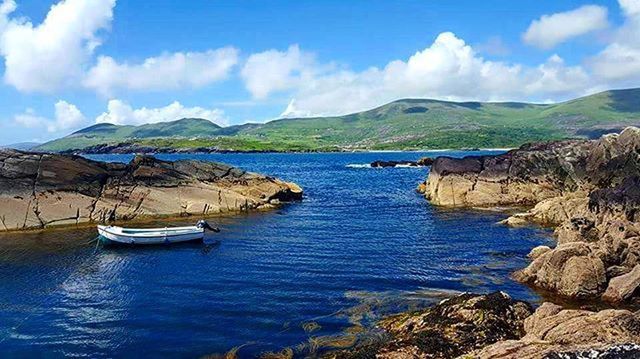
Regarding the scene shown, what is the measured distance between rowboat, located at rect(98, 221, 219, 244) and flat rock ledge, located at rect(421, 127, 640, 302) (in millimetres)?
32428

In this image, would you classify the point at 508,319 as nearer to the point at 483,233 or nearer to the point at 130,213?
the point at 483,233

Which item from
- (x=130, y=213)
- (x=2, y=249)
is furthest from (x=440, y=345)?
(x=130, y=213)

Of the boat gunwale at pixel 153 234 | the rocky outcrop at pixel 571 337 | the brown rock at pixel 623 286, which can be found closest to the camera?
the rocky outcrop at pixel 571 337

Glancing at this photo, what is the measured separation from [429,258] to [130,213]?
40.1 meters

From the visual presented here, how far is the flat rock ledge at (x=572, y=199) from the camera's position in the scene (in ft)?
121

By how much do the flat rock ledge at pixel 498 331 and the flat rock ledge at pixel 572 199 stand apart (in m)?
10.5

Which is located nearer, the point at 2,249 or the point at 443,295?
the point at 443,295

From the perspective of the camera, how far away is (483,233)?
6022cm

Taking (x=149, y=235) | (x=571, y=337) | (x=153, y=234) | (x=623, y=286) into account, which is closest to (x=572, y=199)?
(x=623, y=286)

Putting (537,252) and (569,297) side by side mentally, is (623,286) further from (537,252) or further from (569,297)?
(537,252)

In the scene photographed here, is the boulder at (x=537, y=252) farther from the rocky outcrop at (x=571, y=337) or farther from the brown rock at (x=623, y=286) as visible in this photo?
the rocky outcrop at (x=571, y=337)

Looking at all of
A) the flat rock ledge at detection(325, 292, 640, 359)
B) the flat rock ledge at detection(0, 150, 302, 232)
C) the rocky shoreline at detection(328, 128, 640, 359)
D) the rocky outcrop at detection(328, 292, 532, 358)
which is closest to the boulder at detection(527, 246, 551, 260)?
the rocky shoreline at detection(328, 128, 640, 359)

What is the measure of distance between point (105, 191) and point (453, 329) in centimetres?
5697

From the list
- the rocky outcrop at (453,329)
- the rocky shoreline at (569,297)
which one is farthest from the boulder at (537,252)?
the rocky outcrop at (453,329)
